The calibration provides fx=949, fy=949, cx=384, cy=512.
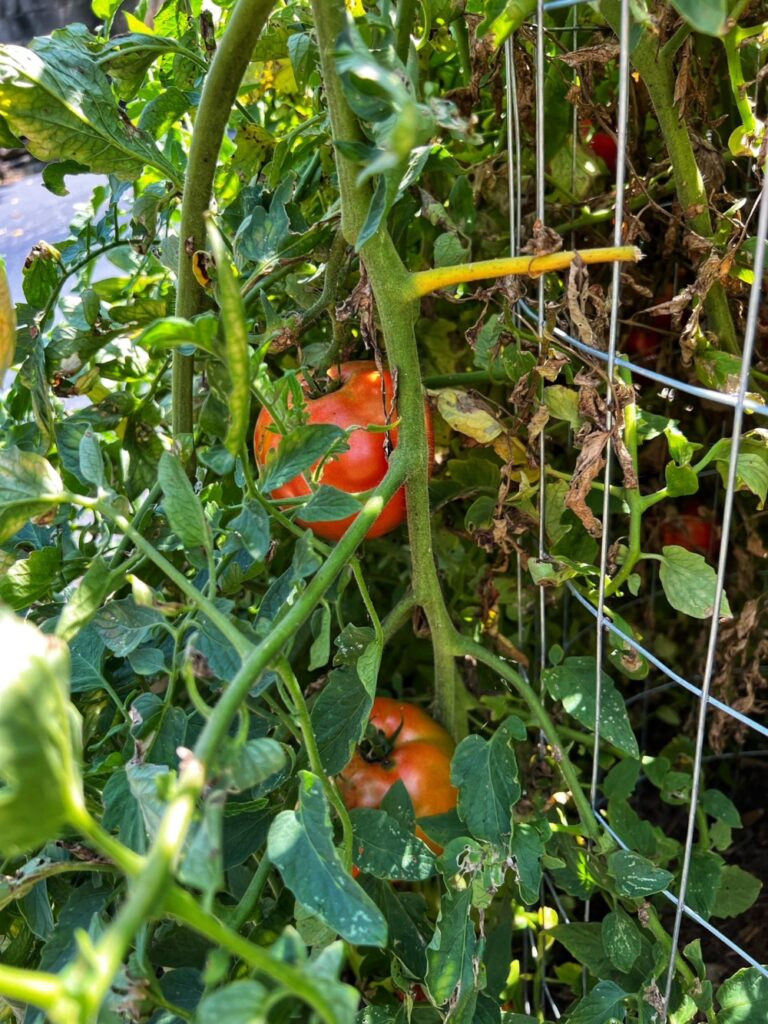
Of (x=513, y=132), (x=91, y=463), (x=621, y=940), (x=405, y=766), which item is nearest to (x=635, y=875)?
(x=621, y=940)

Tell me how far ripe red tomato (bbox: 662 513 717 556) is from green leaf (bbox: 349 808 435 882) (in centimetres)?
53

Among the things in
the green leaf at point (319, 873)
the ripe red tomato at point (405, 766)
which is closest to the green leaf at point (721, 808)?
the ripe red tomato at point (405, 766)

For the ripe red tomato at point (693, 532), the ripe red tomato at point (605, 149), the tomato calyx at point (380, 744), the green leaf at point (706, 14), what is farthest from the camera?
the ripe red tomato at point (693, 532)

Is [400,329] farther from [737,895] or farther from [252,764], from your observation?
[737,895]

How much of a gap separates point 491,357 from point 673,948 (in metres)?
0.36

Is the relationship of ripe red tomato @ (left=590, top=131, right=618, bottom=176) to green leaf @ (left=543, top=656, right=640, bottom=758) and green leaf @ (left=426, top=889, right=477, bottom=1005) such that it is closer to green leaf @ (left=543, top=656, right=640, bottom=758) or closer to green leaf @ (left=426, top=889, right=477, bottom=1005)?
green leaf @ (left=543, top=656, right=640, bottom=758)

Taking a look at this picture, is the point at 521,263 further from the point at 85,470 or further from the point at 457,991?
the point at 457,991

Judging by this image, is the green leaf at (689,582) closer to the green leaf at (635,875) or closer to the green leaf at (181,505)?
the green leaf at (635,875)

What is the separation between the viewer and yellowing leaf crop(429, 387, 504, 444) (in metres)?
0.59

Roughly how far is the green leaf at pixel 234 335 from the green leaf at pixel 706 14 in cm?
18

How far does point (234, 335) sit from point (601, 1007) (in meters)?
0.44

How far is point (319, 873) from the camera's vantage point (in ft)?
1.19

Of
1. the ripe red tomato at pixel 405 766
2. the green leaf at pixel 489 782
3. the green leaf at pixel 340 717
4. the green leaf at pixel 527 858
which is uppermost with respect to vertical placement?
the green leaf at pixel 340 717

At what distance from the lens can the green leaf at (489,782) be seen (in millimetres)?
529
